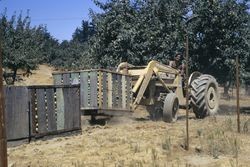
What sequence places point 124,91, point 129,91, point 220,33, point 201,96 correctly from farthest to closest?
point 220,33 → point 201,96 → point 129,91 → point 124,91

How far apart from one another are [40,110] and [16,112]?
72 centimetres

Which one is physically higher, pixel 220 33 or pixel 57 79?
pixel 220 33

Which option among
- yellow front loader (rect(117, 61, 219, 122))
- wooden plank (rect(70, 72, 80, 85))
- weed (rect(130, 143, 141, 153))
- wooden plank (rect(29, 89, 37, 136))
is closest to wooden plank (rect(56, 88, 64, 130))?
wooden plank (rect(29, 89, 37, 136))

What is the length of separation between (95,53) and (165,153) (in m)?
15.8

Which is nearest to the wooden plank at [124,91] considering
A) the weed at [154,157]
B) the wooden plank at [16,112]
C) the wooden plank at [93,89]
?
the wooden plank at [93,89]

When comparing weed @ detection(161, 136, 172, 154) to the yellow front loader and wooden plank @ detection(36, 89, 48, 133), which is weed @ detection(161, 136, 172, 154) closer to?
wooden plank @ detection(36, 89, 48, 133)

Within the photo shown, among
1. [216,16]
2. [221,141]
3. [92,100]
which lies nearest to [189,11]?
[216,16]

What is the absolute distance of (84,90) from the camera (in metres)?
13.7

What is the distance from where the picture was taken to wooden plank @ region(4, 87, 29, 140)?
11211 mm

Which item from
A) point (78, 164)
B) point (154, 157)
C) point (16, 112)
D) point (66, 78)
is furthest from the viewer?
point (66, 78)

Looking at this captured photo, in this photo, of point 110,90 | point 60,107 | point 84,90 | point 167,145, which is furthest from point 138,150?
point 110,90

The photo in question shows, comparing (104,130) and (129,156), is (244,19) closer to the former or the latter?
(104,130)

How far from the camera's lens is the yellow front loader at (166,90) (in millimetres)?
15703

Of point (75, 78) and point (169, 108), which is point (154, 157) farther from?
point (169, 108)
